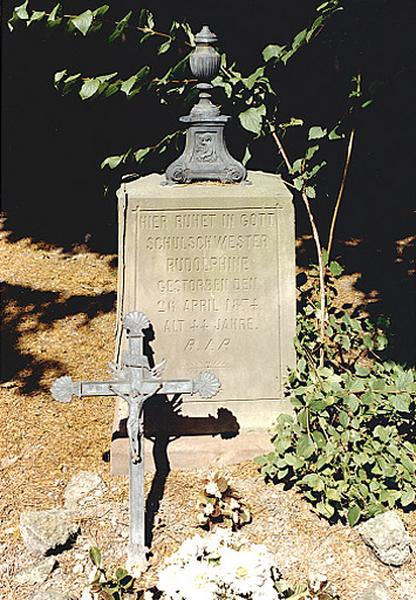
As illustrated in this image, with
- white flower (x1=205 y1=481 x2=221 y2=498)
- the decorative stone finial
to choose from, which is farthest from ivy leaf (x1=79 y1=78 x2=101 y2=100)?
white flower (x1=205 y1=481 x2=221 y2=498)

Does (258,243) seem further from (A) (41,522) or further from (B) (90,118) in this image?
(B) (90,118)

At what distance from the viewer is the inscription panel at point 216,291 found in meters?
4.90

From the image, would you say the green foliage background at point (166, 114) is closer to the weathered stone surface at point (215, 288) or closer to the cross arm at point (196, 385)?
the weathered stone surface at point (215, 288)

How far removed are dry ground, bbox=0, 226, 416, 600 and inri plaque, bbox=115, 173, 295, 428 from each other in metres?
0.55

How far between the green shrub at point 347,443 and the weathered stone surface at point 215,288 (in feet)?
0.69

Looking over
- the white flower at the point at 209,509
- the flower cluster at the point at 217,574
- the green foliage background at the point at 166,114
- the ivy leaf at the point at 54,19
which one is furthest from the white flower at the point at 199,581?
the green foliage background at the point at 166,114

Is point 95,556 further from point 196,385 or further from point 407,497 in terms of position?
point 407,497

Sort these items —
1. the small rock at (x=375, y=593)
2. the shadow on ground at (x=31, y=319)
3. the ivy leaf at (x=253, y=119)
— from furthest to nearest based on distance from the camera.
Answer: the shadow on ground at (x=31, y=319) < the ivy leaf at (x=253, y=119) < the small rock at (x=375, y=593)

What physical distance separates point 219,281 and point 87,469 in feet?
4.13

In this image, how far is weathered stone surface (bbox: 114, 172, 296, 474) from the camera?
4.89 metres

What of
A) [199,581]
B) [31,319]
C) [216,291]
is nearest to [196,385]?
[216,291]

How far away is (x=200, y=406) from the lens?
5109mm

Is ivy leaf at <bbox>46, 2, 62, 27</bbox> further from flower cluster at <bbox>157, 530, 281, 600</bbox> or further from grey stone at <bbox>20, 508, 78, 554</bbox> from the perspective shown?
flower cluster at <bbox>157, 530, 281, 600</bbox>

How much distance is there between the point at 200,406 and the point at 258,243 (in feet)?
3.17
